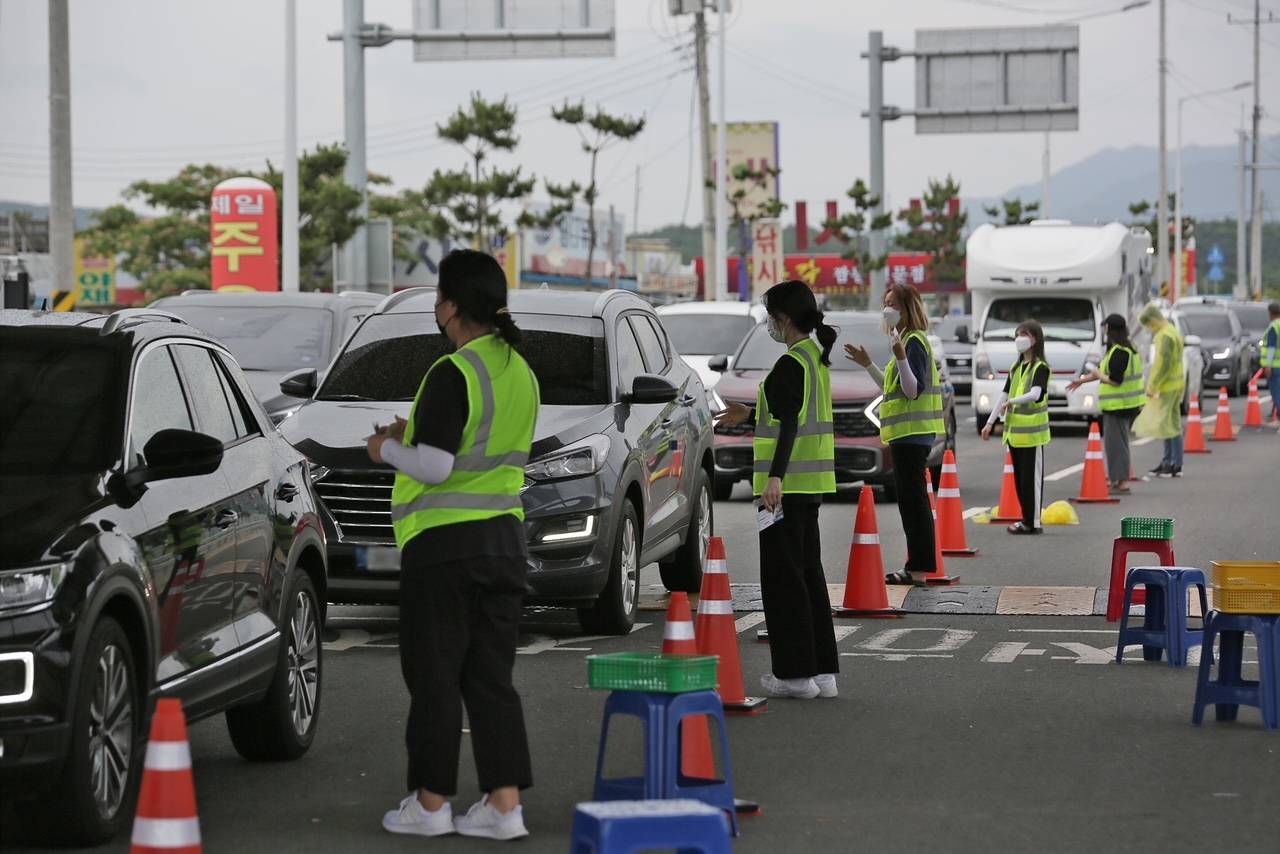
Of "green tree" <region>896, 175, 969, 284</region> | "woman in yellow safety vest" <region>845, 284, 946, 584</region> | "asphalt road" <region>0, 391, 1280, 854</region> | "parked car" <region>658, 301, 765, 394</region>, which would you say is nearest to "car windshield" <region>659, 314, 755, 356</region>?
"parked car" <region>658, 301, 765, 394</region>

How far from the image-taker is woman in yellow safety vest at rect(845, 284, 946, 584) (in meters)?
14.2

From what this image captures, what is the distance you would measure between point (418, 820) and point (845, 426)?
14.1 m

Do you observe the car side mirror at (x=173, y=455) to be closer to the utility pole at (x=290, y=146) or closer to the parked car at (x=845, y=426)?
the parked car at (x=845, y=426)

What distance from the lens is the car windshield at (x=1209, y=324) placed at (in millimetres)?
47281

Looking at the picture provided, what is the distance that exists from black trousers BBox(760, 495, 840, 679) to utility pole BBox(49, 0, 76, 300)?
59.3 feet

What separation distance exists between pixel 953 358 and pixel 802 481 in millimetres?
33445

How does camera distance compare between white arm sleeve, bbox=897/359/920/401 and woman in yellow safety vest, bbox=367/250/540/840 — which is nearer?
woman in yellow safety vest, bbox=367/250/540/840

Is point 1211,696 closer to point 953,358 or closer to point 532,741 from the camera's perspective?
point 532,741

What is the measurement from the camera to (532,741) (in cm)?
891

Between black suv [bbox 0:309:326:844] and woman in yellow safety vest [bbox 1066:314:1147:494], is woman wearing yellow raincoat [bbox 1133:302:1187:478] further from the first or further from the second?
black suv [bbox 0:309:326:844]

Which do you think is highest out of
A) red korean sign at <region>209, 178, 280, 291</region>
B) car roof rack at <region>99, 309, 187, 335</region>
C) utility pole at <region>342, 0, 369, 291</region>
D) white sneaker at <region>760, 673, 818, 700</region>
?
utility pole at <region>342, 0, 369, 291</region>

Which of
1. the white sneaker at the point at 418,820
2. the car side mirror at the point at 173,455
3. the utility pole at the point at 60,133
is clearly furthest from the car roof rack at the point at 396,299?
the utility pole at the point at 60,133

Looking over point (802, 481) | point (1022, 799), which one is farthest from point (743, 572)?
point (1022, 799)

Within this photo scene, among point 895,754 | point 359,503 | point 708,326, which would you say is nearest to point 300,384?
point 359,503
